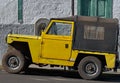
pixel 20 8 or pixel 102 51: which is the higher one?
pixel 20 8

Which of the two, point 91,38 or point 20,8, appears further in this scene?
point 20,8

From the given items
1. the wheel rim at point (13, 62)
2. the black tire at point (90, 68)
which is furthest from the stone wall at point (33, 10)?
the black tire at point (90, 68)

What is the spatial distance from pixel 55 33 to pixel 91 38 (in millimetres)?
1313

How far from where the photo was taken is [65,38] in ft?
57.6

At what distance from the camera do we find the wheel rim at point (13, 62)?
17906 mm

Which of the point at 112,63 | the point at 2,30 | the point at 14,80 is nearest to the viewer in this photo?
the point at 14,80

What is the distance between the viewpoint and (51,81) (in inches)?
632

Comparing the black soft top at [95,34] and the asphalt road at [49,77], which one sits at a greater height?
the black soft top at [95,34]

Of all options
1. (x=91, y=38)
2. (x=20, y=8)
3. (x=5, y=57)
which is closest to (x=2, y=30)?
(x=20, y=8)

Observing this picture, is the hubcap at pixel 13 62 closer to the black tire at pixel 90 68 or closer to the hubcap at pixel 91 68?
the black tire at pixel 90 68

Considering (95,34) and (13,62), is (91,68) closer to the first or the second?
(95,34)

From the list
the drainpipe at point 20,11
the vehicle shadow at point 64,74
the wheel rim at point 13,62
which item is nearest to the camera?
the wheel rim at point 13,62

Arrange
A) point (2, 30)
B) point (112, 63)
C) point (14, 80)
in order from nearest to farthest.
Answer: point (14, 80) < point (112, 63) < point (2, 30)

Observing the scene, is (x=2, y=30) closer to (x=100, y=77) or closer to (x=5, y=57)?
(x=5, y=57)
